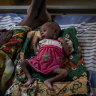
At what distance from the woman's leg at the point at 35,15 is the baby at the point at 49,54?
331 mm

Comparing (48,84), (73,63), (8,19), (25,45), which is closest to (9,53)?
(25,45)

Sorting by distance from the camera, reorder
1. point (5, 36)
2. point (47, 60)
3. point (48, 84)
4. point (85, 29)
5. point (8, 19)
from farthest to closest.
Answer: point (8, 19) < point (85, 29) < point (5, 36) < point (47, 60) < point (48, 84)

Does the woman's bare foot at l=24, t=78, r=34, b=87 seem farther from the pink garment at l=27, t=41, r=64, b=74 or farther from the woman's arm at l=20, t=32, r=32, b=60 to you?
the woman's arm at l=20, t=32, r=32, b=60

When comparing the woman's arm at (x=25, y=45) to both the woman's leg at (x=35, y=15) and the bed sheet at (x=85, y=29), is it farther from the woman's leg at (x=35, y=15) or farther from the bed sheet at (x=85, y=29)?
the bed sheet at (x=85, y=29)

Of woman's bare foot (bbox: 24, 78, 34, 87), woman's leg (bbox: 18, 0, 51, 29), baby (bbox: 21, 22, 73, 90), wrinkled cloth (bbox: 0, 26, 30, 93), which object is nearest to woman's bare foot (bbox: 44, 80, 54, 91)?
baby (bbox: 21, 22, 73, 90)

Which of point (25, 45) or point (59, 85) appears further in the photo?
point (25, 45)

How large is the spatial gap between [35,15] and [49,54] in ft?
2.06

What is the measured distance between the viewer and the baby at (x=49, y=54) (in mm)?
1276

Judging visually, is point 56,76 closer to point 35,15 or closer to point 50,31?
point 50,31

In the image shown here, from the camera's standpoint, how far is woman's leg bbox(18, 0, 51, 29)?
1.75 metres

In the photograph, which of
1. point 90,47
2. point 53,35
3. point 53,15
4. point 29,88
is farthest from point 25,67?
point 53,15

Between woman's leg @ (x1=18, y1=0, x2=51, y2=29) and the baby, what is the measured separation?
0.33m

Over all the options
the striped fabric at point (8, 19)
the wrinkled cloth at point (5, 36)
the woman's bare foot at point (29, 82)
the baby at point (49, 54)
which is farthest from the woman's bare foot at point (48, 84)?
the striped fabric at point (8, 19)

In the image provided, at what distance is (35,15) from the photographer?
5.90 ft
